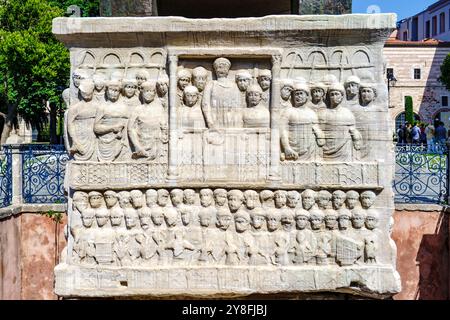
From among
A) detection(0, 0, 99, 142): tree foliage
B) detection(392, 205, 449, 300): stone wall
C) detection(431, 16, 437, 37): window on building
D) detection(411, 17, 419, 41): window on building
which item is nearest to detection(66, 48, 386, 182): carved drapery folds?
detection(392, 205, 449, 300): stone wall

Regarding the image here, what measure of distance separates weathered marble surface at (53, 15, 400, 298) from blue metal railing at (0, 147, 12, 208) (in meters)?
2.95

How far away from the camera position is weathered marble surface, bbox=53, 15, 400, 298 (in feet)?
14.8

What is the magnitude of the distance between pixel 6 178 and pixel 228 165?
158 inches

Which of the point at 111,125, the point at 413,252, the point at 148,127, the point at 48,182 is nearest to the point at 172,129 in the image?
the point at 148,127

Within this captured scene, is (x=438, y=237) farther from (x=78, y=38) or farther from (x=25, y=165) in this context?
(x=25, y=165)

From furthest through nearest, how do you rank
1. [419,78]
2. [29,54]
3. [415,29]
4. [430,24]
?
1. [415,29]
2. [430,24]
3. [419,78]
4. [29,54]

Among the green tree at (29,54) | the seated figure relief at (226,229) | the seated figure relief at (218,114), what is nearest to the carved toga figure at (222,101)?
the seated figure relief at (218,114)

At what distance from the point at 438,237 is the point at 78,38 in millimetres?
4998

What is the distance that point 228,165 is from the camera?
14.9 feet

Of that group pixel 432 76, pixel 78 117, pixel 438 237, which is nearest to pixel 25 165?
pixel 78 117

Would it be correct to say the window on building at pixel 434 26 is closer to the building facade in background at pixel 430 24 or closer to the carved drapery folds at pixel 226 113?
the building facade in background at pixel 430 24

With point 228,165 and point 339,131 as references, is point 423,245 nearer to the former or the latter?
point 339,131

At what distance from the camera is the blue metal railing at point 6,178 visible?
23.3 ft

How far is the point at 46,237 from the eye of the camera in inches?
281
